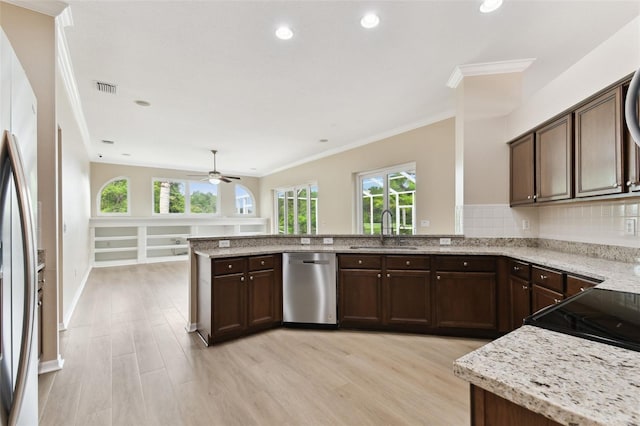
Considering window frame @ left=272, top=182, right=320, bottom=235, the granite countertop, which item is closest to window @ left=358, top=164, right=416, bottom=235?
window frame @ left=272, top=182, right=320, bottom=235

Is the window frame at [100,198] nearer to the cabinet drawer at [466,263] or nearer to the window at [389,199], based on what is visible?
the window at [389,199]

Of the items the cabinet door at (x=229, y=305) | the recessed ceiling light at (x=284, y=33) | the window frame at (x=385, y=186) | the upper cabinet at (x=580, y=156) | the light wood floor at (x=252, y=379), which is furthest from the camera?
the window frame at (x=385, y=186)

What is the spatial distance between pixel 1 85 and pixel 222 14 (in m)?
1.85

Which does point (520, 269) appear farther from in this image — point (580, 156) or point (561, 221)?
point (580, 156)

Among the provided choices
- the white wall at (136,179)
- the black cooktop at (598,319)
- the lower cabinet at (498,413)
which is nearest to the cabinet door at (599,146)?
the black cooktop at (598,319)

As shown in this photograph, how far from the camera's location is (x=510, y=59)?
2992 mm

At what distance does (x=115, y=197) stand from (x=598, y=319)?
31.5 ft

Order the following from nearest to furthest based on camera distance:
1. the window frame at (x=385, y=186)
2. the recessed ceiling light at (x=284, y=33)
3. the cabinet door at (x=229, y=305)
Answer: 1. the recessed ceiling light at (x=284, y=33)
2. the cabinet door at (x=229, y=305)
3. the window frame at (x=385, y=186)

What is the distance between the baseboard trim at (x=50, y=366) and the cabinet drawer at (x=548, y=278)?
403 centimetres

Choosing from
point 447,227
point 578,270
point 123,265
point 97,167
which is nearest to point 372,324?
point 578,270

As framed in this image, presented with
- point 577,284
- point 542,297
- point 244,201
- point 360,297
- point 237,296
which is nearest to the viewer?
point 577,284

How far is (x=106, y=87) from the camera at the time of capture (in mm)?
3447

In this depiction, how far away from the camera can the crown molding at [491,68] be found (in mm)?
3047

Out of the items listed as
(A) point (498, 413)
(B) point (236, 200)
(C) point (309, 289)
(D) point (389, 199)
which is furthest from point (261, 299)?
(B) point (236, 200)
